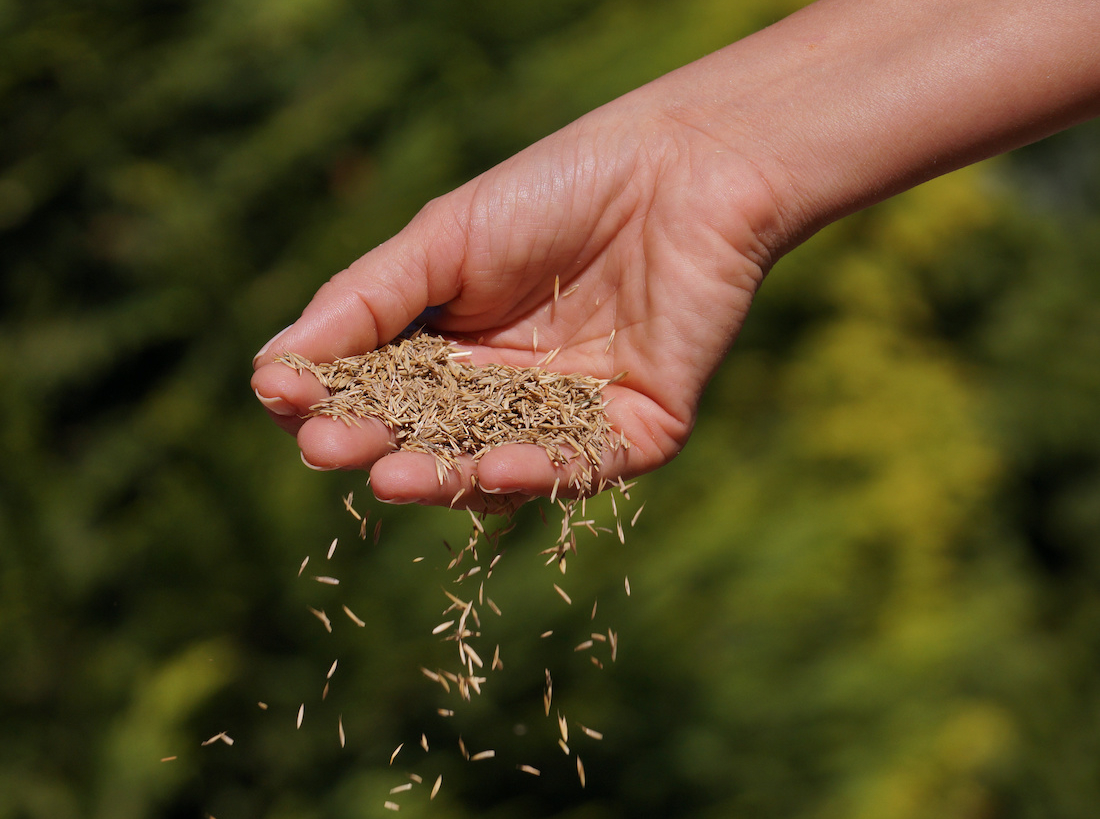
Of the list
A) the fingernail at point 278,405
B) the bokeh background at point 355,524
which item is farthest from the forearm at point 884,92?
the bokeh background at point 355,524

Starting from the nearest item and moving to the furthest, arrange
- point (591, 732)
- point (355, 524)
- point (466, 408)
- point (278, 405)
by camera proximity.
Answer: point (278, 405)
point (466, 408)
point (591, 732)
point (355, 524)

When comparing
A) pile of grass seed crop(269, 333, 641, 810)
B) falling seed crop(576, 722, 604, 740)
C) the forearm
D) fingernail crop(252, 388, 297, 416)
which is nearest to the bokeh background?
falling seed crop(576, 722, 604, 740)

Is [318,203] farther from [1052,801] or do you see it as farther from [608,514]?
[1052,801]

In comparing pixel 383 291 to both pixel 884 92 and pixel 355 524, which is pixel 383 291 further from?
pixel 355 524

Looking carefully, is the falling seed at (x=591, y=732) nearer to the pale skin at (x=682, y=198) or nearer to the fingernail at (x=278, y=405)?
the pale skin at (x=682, y=198)

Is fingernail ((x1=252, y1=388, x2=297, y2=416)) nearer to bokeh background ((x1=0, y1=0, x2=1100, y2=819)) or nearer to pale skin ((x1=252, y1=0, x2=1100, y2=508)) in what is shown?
pale skin ((x1=252, y1=0, x2=1100, y2=508))

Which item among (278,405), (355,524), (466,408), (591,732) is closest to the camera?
Answer: (278,405)

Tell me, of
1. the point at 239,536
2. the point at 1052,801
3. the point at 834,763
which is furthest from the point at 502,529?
the point at 1052,801

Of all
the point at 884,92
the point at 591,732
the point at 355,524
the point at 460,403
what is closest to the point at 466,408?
the point at 460,403
